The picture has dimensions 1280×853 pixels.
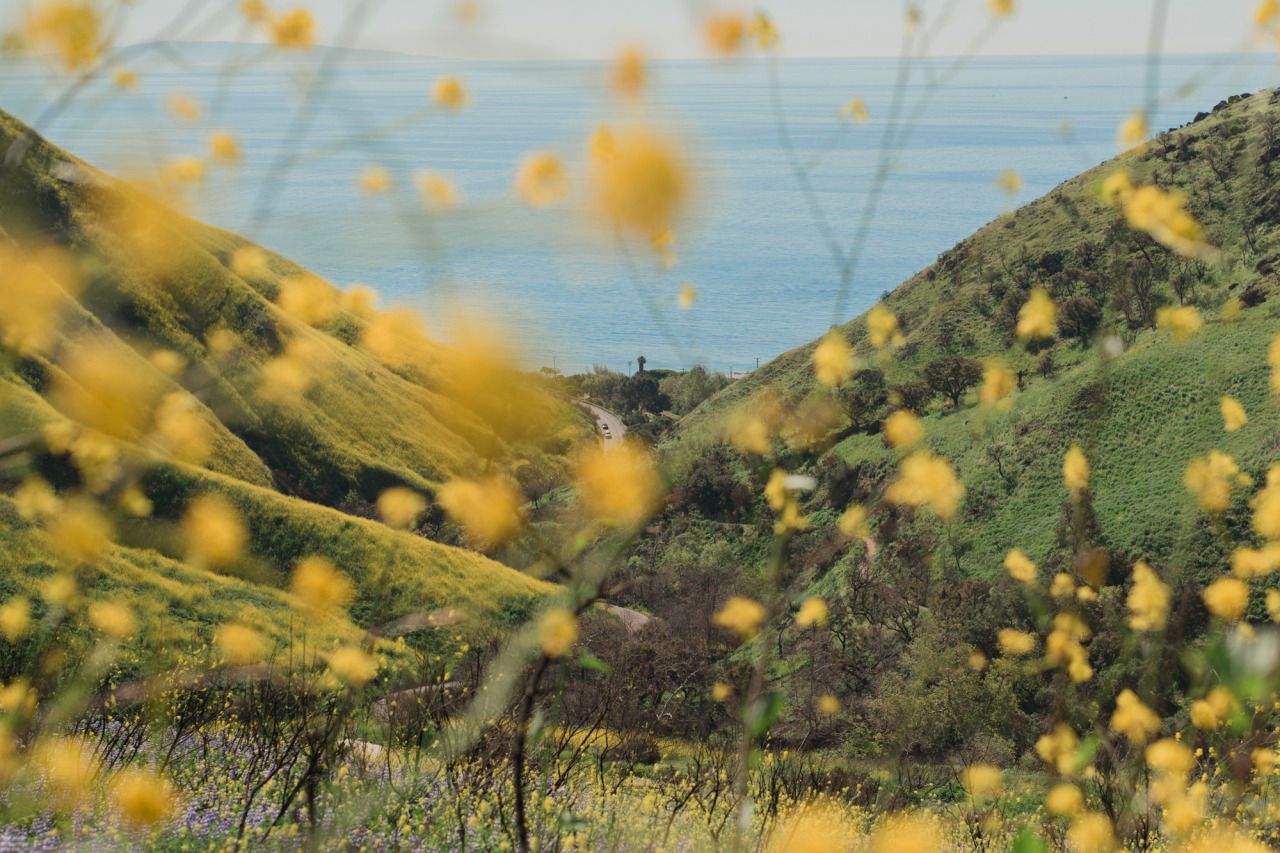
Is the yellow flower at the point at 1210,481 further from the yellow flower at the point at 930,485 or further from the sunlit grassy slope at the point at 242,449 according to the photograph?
the sunlit grassy slope at the point at 242,449

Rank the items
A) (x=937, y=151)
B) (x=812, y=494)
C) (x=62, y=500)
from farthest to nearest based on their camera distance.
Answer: (x=937, y=151)
(x=812, y=494)
(x=62, y=500)

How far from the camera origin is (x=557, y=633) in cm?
122

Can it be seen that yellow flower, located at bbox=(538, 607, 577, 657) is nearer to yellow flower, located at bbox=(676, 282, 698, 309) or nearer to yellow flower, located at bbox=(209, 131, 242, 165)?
yellow flower, located at bbox=(676, 282, 698, 309)

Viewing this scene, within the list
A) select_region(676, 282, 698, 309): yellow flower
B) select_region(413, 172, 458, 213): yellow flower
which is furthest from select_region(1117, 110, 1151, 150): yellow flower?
select_region(413, 172, 458, 213): yellow flower

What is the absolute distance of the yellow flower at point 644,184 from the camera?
1.27 m

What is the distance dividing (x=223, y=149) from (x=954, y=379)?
34.6 m

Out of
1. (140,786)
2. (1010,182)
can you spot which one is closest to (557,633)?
(140,786)

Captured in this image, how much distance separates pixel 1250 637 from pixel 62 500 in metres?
25.0

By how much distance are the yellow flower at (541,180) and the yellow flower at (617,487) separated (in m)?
0.37

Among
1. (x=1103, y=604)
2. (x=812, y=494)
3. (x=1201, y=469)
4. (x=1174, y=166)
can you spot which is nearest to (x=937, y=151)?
(x=1174, y=166)

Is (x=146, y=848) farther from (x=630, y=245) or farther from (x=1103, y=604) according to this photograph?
(x=1103, y=604)

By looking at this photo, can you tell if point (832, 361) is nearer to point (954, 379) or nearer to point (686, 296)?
point (686, 296)

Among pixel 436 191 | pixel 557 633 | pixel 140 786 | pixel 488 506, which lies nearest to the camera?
pixel 557 633

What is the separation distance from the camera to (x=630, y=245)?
129 cm
